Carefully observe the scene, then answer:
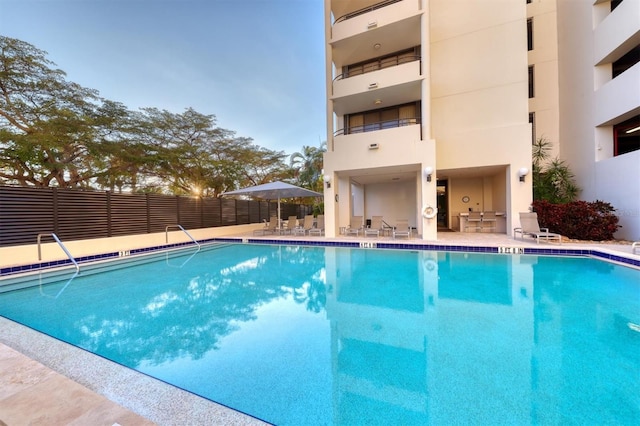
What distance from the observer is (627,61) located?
9.88 metres

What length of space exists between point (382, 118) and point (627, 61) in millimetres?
9383

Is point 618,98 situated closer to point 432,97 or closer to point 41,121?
point 432,97

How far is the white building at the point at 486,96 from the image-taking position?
31.3 feet

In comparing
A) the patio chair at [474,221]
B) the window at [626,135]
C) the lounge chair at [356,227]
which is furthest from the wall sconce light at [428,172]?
the window at [626,135]

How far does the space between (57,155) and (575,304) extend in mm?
21337

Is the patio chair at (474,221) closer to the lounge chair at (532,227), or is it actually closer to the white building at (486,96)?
the white building at (486,96)

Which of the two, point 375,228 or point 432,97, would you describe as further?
point 432,97

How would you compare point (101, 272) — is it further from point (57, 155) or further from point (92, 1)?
point (92, 1)

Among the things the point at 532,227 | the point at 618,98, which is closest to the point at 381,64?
the point at 618,98

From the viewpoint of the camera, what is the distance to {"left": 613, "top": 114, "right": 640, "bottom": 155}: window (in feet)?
30.1

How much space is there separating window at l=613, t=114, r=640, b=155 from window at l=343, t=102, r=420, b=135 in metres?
7.19


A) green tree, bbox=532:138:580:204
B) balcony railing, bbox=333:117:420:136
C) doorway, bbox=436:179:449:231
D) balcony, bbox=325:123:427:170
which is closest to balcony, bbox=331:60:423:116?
balcony railing, bbox=333:117:420:136

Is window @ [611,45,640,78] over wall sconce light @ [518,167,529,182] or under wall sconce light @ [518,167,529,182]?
over

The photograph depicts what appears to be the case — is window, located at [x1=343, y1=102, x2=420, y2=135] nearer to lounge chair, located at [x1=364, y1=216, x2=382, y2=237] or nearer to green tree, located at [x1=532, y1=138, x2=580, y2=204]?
lounge chair, located at [x1=364, y1=216, x2=382, y2=237]
